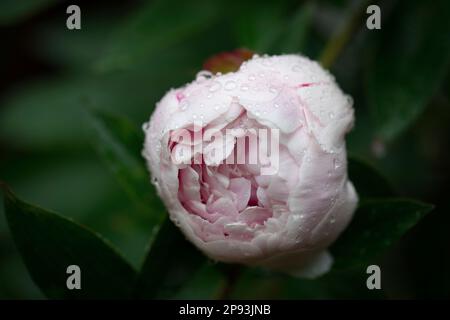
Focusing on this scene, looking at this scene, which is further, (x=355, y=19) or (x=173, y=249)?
(x=355, y=19)

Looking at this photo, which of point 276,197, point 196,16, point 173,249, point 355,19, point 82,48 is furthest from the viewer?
point 82,48

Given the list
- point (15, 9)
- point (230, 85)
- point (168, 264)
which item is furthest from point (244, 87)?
point (15, 9)

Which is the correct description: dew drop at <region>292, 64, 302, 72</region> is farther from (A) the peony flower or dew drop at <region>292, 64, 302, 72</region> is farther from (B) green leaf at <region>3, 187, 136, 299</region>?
(B) green leaf at <region>3, 187, 136, 299</region>

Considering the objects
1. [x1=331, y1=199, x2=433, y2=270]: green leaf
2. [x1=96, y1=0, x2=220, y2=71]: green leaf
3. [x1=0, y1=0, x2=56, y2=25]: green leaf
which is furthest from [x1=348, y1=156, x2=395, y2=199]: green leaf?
[x1=0, y1=0, x2=56, y2=25]: green leaf

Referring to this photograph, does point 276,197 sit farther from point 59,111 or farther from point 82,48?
point 82,48

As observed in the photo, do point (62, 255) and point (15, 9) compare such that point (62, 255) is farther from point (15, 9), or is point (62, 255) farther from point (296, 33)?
point (15, 9)

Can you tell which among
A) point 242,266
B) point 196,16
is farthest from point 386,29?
point 242,266

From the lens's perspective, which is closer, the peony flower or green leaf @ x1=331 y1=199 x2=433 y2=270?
the peony flower

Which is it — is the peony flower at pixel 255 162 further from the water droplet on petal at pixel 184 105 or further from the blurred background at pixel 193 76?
the blurred background at pixel 193 76
